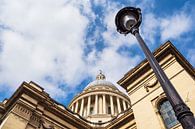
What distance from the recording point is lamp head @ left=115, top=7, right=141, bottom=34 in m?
6.04

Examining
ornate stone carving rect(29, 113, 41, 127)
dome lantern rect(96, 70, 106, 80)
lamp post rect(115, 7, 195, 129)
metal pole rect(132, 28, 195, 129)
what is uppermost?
dome lantern rect(96, 70, 106, 80)

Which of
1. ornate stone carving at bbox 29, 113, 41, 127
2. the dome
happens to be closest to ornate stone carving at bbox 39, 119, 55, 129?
ornate stone carving at bbox 29, 113, 41, 127

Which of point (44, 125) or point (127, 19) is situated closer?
point (127, 19)

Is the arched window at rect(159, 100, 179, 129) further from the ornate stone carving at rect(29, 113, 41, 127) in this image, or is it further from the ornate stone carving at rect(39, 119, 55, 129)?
the ornate stone carving at rect(29, 113, 41, 127)

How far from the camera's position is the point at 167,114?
13828 mm

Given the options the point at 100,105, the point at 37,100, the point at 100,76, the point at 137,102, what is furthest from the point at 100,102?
the point at 137,102

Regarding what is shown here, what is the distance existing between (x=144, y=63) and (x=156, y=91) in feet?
8.17

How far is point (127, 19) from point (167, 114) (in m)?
9.44

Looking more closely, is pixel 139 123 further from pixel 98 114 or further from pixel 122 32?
pixel 98 114

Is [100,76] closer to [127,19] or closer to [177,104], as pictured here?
[127,19]

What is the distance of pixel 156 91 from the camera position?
49.9 feet

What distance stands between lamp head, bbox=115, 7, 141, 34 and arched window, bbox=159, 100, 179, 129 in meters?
8.88

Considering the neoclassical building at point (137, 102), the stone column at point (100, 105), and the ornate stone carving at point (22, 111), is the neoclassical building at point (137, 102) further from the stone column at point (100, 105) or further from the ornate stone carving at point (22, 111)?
the stone column at point (100, 105)

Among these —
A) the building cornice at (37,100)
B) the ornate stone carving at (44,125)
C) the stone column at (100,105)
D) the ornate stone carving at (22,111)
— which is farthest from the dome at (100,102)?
the ornate stone carving at (22,111)
